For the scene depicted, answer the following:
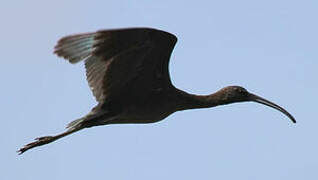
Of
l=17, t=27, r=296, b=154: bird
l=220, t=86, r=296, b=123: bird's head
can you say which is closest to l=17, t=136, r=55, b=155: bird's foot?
l=17, t=27, r=296, b=154: bird

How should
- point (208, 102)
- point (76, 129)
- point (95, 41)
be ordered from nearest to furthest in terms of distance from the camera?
point (95, 41) < point (76, 129) < point (208, 102)

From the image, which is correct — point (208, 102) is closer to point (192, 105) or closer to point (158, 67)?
point (192, 105)

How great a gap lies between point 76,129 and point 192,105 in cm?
222

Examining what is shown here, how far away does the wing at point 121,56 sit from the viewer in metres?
16.4

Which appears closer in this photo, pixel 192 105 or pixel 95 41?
pixel 95 41

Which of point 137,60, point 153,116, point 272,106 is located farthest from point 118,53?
point 272,106

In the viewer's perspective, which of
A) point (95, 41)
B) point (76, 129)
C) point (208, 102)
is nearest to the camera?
point (95, 41)

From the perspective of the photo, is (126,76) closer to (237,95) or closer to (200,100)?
(200,100)

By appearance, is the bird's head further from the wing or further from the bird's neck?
the wing

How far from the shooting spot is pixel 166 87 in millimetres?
17781

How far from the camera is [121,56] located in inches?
667

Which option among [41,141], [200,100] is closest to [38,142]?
[41,141]

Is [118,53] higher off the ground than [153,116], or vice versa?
[118,53]

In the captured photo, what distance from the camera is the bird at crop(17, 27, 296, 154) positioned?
16484 mm
